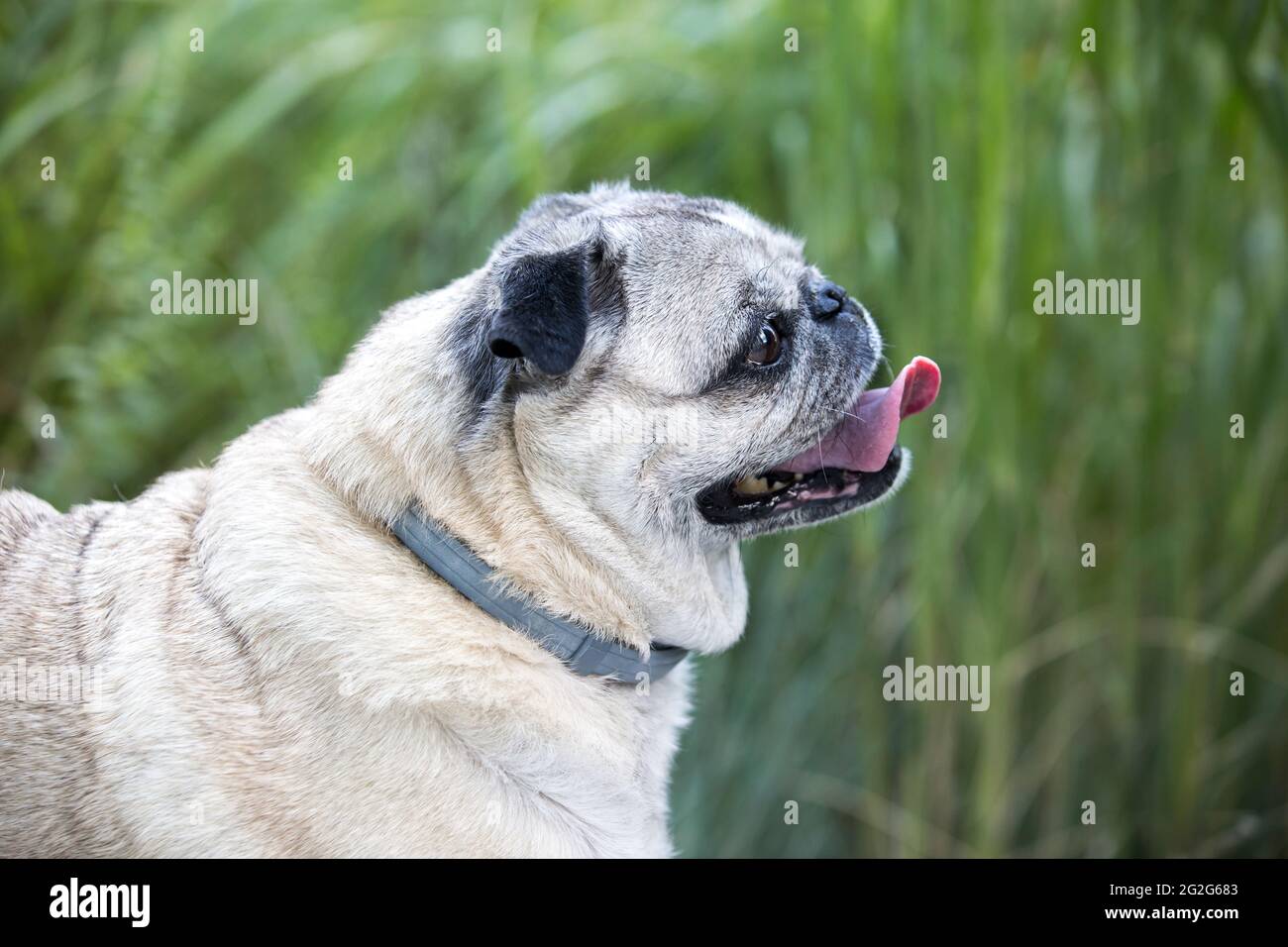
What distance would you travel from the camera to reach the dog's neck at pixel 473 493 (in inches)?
77.7

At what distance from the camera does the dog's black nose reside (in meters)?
2.18

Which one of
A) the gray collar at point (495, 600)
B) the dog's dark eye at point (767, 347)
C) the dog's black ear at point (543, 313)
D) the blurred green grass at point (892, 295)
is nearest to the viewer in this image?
the dog's black ear at point (543, 313)

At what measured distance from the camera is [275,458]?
2072 mm

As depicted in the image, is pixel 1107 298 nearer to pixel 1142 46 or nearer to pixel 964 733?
pixel 1142 46

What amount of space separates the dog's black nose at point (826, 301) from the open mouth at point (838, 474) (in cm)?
18

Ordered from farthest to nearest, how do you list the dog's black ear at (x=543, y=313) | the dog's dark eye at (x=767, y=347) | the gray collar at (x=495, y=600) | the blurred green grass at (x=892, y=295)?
the blurred green grass at (x=892, y=295) < the dog's dark eye at (x=767, y=347) < the gray collar at (x=495, y=600) < the dog's black ear at (x=543, y=313)

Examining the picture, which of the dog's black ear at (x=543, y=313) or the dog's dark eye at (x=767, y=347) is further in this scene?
the dog's dark eye at (x=767, y=347)

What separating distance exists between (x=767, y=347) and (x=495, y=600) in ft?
2.21

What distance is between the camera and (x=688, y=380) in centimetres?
205

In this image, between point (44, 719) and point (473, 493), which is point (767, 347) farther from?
point (44, 719)

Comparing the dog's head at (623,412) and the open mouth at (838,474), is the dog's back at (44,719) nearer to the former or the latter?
the dog's head at (623,412)

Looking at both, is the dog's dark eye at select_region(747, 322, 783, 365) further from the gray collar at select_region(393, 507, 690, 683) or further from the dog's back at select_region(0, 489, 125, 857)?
the dog's back at select_region(0, 489, 125, 857)

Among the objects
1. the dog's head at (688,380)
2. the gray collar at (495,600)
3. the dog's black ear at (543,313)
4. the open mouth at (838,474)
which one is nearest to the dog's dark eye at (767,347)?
the dog's head at (688,380)

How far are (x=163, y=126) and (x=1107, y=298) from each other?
286 cm
